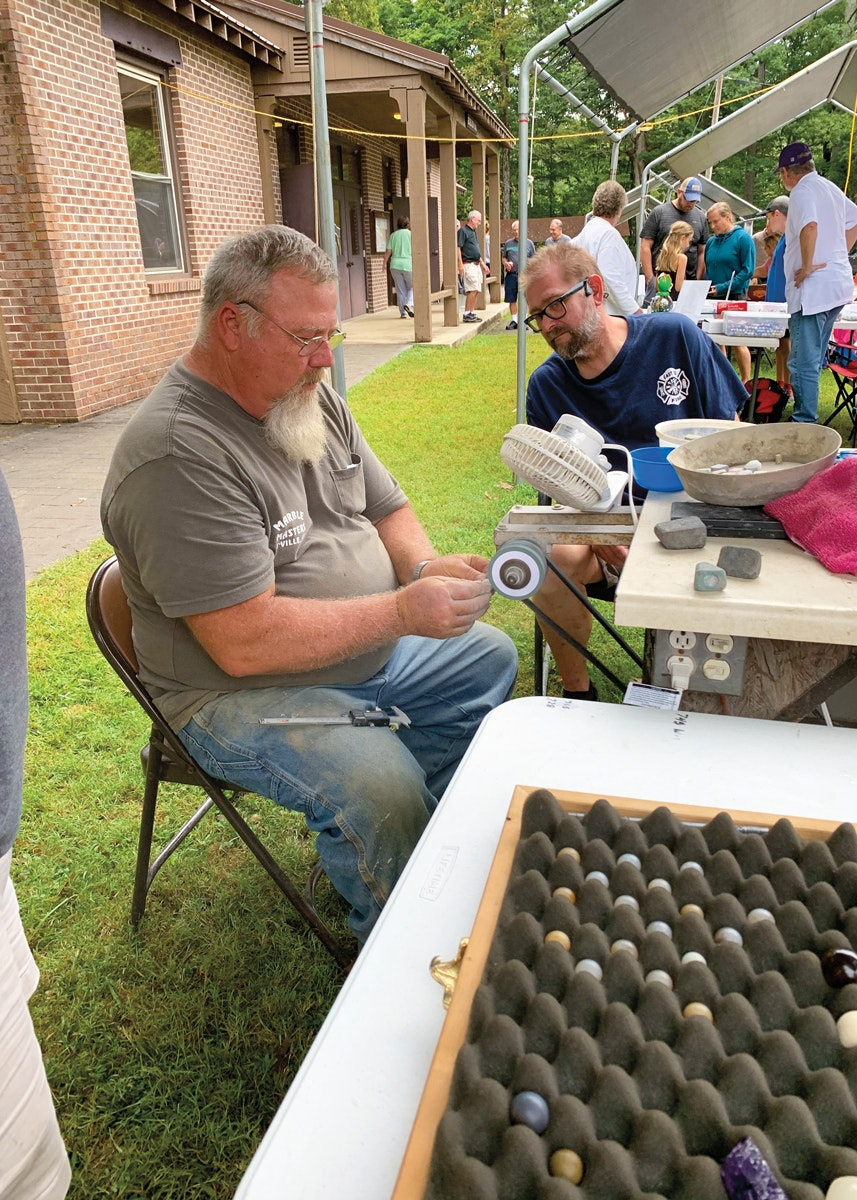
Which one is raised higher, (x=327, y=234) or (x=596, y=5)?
(x=596, y=5)

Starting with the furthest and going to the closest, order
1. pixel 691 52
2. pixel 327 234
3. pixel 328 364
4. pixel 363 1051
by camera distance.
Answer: pixel 691 52, pixel 327 234, pixel 328 364, pixel 363 1051

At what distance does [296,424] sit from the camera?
6.45 ft

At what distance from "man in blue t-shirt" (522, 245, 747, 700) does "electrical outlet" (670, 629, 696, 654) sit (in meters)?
1.24

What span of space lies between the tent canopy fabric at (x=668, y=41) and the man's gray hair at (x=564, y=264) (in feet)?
8.92

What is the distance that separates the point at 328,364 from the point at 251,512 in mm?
433

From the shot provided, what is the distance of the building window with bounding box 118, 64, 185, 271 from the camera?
7.95 m

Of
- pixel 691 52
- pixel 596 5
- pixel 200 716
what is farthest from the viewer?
pixel 691 52

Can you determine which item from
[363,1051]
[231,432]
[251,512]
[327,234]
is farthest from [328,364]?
[327,234]

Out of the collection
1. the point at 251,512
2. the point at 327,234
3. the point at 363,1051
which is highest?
the point at 327,234

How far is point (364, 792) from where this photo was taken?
5.59 feet

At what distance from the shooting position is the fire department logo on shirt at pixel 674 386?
2.87 meters

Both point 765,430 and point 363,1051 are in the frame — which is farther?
point 765,430

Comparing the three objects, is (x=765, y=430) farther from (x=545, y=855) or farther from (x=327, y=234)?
(x=327, y=234)

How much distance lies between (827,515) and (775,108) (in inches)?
560
